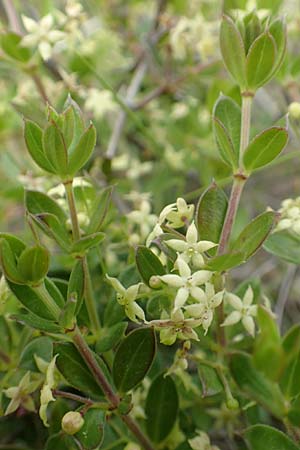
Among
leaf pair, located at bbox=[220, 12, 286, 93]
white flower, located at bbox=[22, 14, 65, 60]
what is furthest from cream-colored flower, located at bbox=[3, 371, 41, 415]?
white flower, located at bbox=[22, 14, 65, 60]

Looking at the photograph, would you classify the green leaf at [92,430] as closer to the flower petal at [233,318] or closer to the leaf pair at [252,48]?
the flower petal at [233,318]

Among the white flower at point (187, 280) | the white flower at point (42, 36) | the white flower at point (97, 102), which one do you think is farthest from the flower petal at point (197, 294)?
the white flower at point (97, 102)

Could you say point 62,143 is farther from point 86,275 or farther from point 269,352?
point 269,352

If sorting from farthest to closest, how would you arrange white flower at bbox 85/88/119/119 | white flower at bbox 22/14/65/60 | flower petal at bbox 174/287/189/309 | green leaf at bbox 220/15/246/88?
white flower at bbox 85/88/119/119 < white flower at bbox 22/14/65/60 < green leaf at bbox 220/15/246/88 < flower petal at bbox 174/287/189/309

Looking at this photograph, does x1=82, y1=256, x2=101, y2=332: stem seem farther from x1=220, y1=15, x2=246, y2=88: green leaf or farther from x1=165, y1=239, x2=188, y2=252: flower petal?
x1=220, y1=15, x2=246, y2=88: green leaf

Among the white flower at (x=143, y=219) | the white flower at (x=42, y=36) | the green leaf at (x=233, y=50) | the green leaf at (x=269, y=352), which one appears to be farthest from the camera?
the white flower at (x=42, y=36)
